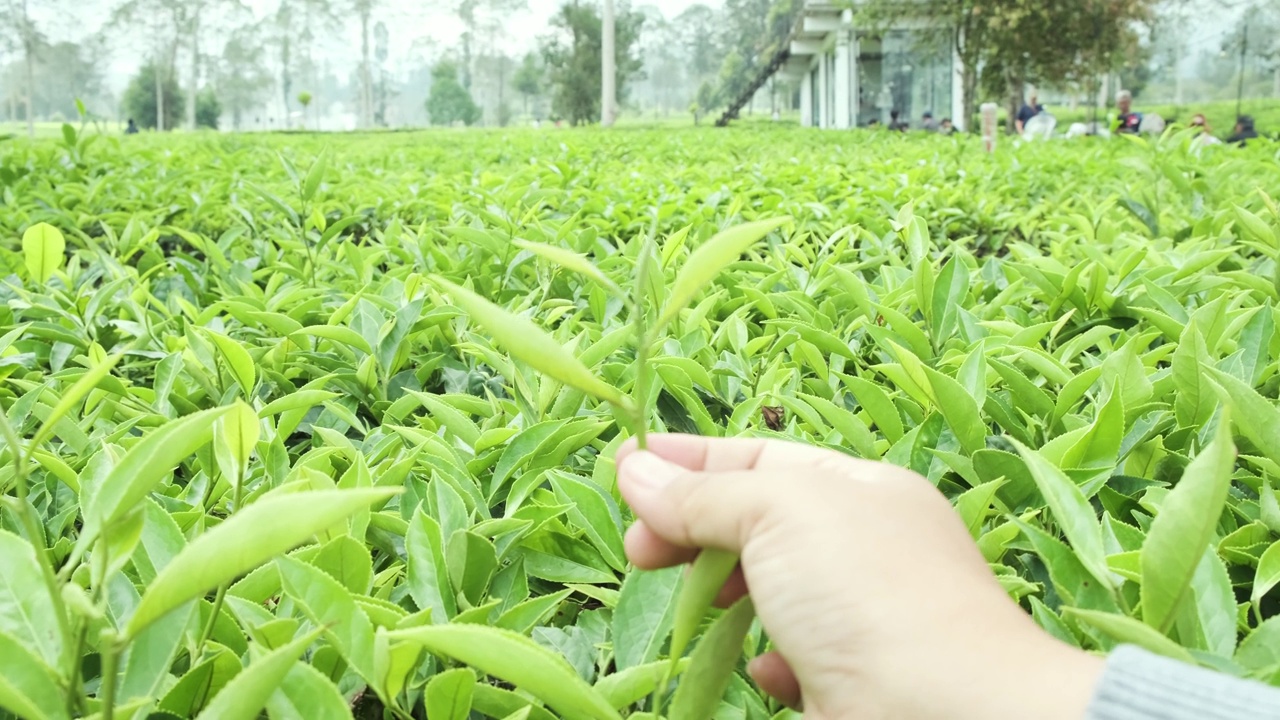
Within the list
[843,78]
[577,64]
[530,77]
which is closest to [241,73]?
[530,77]

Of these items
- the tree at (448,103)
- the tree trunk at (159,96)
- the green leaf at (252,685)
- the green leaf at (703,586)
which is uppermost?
the tree at (448,103)

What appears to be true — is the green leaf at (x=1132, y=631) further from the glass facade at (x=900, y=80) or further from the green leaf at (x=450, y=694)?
the glass facade at (x=900, y=80)

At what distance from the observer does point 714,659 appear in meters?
0.58

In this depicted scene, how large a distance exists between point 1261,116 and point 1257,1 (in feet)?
24.6

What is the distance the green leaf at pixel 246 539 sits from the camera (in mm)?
492

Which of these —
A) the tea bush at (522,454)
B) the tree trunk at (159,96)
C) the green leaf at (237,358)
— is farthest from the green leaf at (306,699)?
the tree trunk at (159,96)

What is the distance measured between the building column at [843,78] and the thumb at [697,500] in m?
26.2

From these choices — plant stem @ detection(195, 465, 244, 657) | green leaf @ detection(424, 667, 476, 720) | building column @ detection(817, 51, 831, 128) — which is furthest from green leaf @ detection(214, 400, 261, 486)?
building column @ detection(817, 51, 831, 128)

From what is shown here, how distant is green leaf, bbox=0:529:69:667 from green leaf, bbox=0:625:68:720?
0.07 metres

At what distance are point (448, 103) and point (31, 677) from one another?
84852 millimetres

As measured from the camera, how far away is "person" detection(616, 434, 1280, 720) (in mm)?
477

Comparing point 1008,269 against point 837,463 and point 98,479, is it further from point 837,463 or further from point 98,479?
point 98,479

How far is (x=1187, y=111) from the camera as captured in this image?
32031 millimetres

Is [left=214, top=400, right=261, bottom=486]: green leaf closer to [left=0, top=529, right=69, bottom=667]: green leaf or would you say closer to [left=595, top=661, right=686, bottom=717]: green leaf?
[left=0, top=529, right=69, bottom=667]: green leaf
